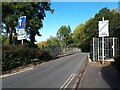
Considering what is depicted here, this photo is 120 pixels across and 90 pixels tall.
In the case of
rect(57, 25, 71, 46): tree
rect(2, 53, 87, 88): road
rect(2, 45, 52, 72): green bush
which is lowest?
rect(2, 53, 87, 88): road

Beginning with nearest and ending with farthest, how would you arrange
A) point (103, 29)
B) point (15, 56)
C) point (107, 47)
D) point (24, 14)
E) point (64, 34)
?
point (103, 29) < point (15, 56) < point (107, 47) < point (24, 14) < point (64, 34)

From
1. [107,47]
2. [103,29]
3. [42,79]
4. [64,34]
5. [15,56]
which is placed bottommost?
[42,79]

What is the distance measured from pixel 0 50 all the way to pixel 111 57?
12617 mm

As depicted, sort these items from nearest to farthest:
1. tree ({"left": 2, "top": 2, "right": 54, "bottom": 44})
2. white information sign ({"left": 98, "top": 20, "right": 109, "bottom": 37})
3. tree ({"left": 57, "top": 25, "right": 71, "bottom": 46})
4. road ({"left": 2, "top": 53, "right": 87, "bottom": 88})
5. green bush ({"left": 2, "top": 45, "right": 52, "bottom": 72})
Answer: road ({"left": 2, "top": 53, "right": 87, "bottom": 88}) → green bush ({"left": 2, "top": 45, "right": 52, "bottom": 72}) → white information sign ({"left": 98, "top": 20, "right": 109, "bottom": 37}) → tree ({"left": 2, "top": 2, "right": 54, "bottom": 44}) → tree ({"left": 57, "top": 25, "right": 71, "bottom": 46})

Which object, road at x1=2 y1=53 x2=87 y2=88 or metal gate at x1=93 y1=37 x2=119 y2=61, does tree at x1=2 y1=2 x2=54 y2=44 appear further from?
road at x1=2 y1=53 x2=87 y2=88

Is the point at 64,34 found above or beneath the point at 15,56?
above

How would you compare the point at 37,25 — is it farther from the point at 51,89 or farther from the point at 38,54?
the point at 51,89

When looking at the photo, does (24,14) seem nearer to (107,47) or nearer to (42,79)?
(107,47)

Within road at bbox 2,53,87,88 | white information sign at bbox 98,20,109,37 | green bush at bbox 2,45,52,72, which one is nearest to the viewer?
road at bbox 2,53,87,88

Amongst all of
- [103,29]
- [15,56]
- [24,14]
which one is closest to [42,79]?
[15,56]

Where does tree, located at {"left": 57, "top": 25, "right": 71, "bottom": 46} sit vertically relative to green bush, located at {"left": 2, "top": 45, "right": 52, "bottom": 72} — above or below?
above

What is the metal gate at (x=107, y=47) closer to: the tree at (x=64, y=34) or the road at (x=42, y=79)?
the road at (x=42, y=79)

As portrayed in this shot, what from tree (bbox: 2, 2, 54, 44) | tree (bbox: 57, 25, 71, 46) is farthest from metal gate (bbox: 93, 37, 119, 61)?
tree (bbox: 57, 25, 71, 46)

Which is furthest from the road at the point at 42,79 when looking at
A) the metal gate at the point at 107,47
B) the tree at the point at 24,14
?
the tree at the point at 24,14
